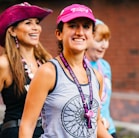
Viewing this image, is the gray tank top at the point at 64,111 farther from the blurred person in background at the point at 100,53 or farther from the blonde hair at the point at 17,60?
the blurred person in background at the point at 100,53

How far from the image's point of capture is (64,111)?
342 centimetres

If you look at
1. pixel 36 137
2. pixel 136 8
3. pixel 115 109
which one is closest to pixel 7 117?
pixel 36 137

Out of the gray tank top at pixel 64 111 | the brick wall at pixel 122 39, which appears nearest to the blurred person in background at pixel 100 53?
the gray tank top at pixel 64 111

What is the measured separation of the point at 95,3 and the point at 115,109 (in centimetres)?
231


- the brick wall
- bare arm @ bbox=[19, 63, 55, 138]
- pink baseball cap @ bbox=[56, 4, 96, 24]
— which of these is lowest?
the brick wall

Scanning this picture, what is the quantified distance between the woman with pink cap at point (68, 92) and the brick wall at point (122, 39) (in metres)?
8.25

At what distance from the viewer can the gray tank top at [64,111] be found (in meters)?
3.42

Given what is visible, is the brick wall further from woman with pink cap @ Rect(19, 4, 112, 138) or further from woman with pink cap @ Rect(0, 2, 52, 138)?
woman with pink cap @ Rect(19, 4, 112, 138)

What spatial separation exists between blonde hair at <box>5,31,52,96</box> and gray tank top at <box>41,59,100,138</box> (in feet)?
2.65

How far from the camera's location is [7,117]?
4305 mm

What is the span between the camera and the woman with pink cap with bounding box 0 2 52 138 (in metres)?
4.26

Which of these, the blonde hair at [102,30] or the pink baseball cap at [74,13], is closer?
the pink baseball cap at [74,13]

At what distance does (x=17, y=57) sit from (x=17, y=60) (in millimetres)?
29

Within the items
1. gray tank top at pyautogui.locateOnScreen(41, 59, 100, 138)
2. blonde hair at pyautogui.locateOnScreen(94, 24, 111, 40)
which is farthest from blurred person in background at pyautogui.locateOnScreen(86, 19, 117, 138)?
gray tank top at pyautogui.locateOnScreen(41, 59, 100, 138)
